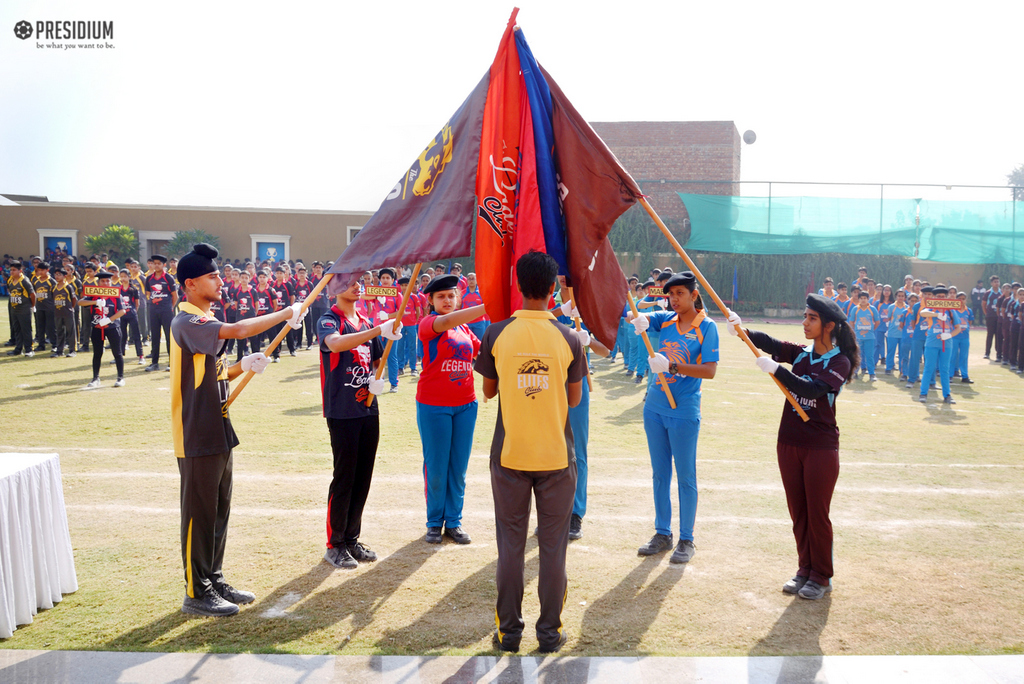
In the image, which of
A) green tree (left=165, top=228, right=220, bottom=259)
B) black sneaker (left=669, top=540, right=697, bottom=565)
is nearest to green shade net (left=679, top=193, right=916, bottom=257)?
green tree (left=165, top=228, right=220, bottom=259)

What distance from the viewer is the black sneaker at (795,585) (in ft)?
16.1

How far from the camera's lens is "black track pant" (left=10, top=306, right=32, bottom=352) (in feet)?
54.5

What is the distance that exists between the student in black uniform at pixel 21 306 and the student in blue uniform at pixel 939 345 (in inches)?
778

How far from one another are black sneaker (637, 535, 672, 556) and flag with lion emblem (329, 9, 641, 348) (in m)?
1.90

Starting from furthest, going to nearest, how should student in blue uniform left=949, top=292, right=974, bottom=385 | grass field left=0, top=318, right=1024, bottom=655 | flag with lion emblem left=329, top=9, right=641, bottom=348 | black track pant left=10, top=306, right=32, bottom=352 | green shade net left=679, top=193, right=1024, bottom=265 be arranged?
green shade net left=679, top=193, right=1024, bottom=265, black track pant left=10, top=306, right=32, bottom=352, student in blue uniform left=949, top=292, right=974, bottom=385, flag with lion emblem left=329, top=9, right=641, bottom=348, grass field left=0, top=318, right=1024, bottom=655

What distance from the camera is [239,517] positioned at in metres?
6.25

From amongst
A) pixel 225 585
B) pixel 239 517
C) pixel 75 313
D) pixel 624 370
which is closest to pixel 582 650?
pixel 225 585

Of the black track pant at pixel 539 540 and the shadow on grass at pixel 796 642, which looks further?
the black track pant at pixel 539 540

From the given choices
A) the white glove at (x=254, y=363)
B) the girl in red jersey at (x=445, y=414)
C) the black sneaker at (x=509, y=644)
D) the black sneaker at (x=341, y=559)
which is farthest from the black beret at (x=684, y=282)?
the black sneaker at (x=341, y=559)

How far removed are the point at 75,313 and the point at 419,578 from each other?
52.3 feet

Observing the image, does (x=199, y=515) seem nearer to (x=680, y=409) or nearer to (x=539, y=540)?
(x=539, y=540)

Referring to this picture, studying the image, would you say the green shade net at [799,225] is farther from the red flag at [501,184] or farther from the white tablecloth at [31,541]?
the white tablecloth at [31,541]

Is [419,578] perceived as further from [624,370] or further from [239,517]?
[624,370]

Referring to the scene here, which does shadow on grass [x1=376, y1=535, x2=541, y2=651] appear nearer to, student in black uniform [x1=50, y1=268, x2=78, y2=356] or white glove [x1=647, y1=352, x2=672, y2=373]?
white glove [x1=647, y1=352, x2=672, y2=373]
